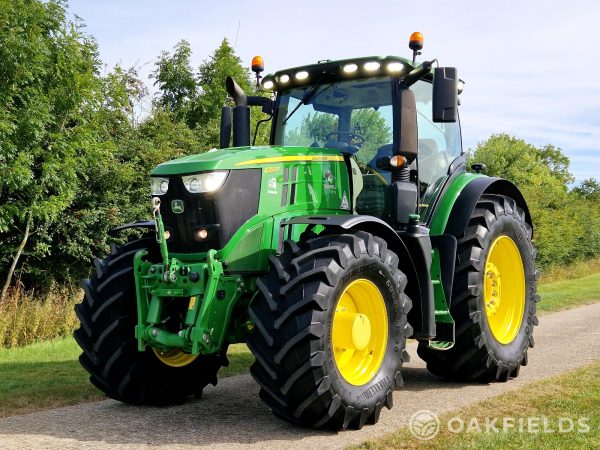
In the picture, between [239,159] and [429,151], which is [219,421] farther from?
[429,151]

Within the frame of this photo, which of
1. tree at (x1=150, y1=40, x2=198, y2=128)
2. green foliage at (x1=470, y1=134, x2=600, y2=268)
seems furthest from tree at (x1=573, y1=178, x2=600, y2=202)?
tree at (x1=150, y1=40, x2=198, y2=128)

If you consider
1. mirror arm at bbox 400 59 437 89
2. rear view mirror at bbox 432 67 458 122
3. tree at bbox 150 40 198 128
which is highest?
tree at bbox 150 40 198 128

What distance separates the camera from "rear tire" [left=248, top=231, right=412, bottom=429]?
15.7ft

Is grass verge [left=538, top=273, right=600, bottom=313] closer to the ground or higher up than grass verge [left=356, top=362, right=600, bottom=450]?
closer to the ground

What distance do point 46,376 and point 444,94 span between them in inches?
191

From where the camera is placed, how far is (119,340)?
19.1 ft

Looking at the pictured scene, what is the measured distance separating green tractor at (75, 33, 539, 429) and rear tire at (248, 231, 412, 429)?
1 centimetres

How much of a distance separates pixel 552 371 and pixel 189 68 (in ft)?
81.8

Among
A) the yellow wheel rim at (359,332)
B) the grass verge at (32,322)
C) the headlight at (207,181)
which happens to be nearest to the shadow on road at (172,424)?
the yellow wheel rim at (359,332)

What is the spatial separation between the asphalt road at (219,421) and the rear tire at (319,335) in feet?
0.73

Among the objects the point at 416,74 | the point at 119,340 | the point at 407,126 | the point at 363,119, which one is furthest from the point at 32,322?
the point at 416,74

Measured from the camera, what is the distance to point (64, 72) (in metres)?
14.4

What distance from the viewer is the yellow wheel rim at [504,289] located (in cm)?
727

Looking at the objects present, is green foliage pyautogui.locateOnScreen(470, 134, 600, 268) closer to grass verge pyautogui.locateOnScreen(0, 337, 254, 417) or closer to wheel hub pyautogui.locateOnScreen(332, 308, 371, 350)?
grass verge pyautogui.locateOnScreen(0, 337, 254, 417)
